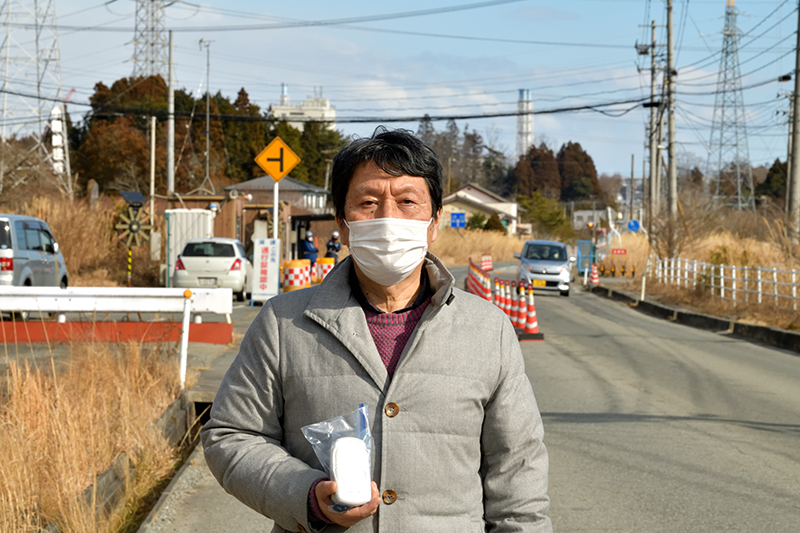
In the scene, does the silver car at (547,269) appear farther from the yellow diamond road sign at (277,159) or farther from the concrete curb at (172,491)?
the concrete curb at (172,491)

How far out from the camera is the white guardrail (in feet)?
29.6

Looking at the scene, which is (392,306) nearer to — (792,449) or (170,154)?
(792,449)

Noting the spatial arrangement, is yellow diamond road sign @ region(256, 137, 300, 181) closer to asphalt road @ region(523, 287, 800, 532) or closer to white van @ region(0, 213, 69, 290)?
white van @ region(0, 213, 69, 290)

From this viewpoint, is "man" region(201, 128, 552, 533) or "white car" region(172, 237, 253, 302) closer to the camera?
"man" region(201, 128, 552, 533)

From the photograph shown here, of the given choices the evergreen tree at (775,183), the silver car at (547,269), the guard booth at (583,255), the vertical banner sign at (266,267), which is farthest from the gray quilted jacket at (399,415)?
the evergreen tree at (775,183)

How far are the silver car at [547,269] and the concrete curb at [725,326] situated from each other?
243 cm

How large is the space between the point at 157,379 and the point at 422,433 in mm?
5445

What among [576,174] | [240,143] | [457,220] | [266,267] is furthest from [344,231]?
[576,174]

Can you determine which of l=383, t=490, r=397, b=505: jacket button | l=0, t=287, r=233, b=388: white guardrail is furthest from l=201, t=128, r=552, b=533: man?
l=0, t=287, r=233, b=388: white guardrail

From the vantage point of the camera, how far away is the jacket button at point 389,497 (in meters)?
2.30

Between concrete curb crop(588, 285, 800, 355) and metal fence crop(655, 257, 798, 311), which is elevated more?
metal fence crop(655, 257, 798, 311)

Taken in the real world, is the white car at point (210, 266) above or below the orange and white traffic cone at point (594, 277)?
above

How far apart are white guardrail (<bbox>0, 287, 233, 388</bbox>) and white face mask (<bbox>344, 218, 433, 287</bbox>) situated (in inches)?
258

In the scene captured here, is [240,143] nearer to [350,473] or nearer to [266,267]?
[266,267]
